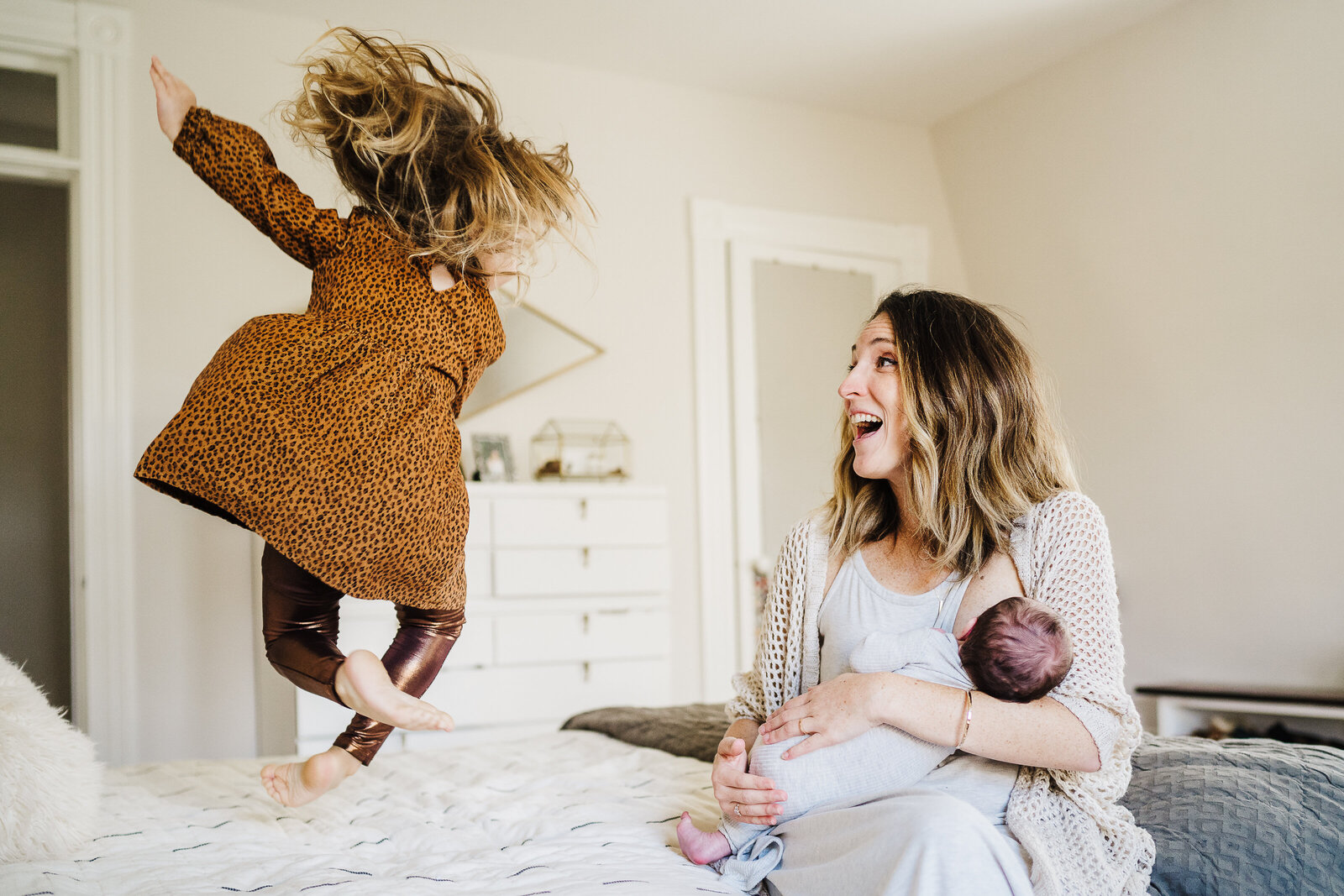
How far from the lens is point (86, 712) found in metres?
3.13

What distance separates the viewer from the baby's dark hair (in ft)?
4.08

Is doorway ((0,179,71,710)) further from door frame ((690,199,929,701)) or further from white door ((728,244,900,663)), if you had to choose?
white door ((728,244,900,663))

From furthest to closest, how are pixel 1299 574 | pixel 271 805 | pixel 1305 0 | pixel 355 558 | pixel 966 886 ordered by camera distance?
pixel 1299 574, pixel 1305 0, pixel 271 805, pixel 355 558, pixel 966 886

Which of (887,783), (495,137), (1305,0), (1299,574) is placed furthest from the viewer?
(1299,574)

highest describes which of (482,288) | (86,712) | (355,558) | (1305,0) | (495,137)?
(1305,0)

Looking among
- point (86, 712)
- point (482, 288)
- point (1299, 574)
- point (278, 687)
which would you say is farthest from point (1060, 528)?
point (86, 712)

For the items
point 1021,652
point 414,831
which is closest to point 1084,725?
point 1021,652

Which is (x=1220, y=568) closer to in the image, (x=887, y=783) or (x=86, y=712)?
(x=887, y=783)

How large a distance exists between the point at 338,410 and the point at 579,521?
201 cm

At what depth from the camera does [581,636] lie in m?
3.29

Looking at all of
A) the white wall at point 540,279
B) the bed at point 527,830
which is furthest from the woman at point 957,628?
the white wall at point 540,279

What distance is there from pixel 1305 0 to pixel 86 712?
433cm

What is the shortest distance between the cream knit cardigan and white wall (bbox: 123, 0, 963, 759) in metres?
2.09

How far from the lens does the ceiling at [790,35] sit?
11.5ft
